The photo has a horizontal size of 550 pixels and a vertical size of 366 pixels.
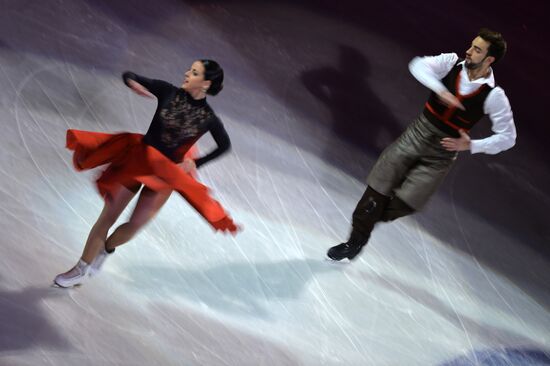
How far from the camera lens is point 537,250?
5738mm

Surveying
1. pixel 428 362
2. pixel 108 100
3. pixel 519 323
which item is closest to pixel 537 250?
pixel 519 323

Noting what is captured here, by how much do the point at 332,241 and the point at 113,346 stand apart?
174 cm

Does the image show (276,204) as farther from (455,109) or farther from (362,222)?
(455,109)

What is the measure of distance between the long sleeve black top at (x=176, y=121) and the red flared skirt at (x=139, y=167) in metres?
0.06

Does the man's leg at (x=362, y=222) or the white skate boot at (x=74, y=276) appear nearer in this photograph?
the white skate boot at (x=74, y=276)

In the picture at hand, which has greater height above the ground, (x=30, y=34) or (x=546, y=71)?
(x=546, y=71)

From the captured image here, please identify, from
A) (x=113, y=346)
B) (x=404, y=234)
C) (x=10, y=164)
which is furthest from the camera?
(x=404, y=234)

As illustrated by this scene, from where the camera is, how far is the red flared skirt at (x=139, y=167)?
12.5ft

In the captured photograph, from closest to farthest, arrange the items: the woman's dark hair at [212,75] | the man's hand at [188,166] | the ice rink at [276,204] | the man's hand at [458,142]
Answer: the woman's dark hair at [212,75] → the man's hand at [188,166] → the ice rink at [276,204] → the man's hand at [458,142]

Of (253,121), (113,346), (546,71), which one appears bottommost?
(113,346)

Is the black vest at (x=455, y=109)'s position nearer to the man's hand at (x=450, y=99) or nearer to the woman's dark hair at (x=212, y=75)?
the man's hand at (x=450, y=99)

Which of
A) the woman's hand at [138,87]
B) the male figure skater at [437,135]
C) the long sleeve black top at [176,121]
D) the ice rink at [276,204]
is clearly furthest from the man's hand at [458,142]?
the woman's hand at [138,87]

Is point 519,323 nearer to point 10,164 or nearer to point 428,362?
point 428,362

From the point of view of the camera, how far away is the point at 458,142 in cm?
444
